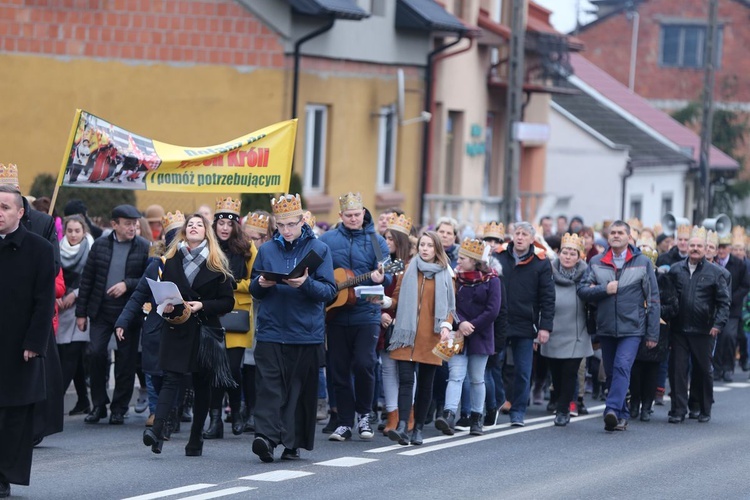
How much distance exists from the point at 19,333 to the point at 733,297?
12849 millimetres

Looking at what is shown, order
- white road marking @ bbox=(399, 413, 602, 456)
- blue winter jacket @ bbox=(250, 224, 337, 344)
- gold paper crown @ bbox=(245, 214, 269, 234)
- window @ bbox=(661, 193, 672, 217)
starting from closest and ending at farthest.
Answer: blue winter jacket @ bbox=(250, 224, 337, 344)
white road marking @ bbox=(399, 413, 602, 456)
gold paper crown @ bbox=(245, 214, 269, 234)
window @ bbox=(661, 193, 672, 217)

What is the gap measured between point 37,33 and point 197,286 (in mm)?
13548

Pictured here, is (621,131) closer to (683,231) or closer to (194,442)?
(683,231)

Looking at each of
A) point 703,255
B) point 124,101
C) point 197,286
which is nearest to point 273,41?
point 124,101

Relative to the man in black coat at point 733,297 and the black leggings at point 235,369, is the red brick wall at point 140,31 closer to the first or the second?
the man in black coat at point 733,297

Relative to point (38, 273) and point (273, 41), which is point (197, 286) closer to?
point (38, 273)

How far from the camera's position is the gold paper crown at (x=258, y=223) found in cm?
1449

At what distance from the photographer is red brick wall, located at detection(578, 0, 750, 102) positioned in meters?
59.2

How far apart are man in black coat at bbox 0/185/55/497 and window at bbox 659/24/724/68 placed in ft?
172

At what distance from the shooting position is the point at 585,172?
45750mm

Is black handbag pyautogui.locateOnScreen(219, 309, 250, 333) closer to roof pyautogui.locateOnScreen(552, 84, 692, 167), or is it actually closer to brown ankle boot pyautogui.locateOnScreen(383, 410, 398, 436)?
brown ankle boot pyautogui.locateOnScreen(383, 410, 398, 436)

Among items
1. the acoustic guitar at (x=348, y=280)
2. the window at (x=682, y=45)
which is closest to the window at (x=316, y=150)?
the acoustic guitar at (x=348, y=280)

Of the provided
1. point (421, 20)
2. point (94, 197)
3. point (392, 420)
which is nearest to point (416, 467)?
point (392, 420)

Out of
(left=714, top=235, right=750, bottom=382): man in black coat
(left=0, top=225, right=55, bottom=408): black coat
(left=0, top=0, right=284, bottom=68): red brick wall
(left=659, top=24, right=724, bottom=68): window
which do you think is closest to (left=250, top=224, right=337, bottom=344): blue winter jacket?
(left=0, top=225, right=55, bottom=408): black coat
